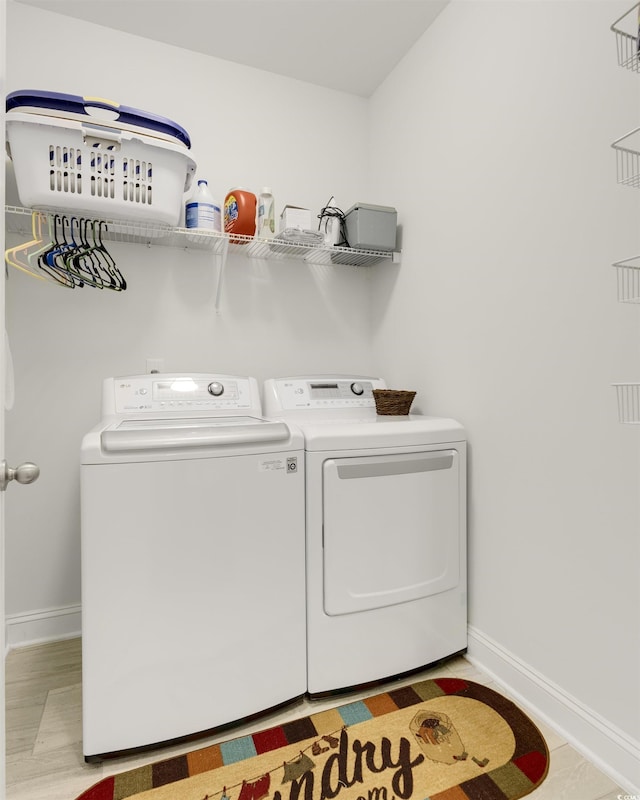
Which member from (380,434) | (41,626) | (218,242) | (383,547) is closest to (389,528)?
(383,547)

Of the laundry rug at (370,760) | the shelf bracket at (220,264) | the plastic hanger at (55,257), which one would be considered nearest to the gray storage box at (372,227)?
the shelf bracket at (220,264)

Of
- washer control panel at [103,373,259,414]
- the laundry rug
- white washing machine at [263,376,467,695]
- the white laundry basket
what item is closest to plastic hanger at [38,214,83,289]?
the white laundry basket

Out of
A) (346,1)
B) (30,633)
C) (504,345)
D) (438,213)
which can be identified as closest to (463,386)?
(504,345)

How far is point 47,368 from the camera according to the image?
6.39ft

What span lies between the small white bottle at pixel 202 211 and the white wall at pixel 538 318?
885 millimetres

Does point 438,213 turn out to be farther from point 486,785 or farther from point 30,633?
point 30,633

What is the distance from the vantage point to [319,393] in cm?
209

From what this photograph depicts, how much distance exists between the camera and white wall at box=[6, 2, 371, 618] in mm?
1925

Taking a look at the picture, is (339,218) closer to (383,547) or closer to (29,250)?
(29,250)

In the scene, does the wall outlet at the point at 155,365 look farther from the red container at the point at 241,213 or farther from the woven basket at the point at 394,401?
the woven basket at the point at 394,401

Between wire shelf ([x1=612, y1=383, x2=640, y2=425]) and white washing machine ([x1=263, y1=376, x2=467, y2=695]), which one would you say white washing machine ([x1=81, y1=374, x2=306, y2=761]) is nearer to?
white washing machine ([x1=263, y1=376, x2=467, y2=695])

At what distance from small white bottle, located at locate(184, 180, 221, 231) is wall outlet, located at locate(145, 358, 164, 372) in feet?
1.92

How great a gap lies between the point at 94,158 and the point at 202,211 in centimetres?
42

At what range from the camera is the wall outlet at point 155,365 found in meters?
2.08
